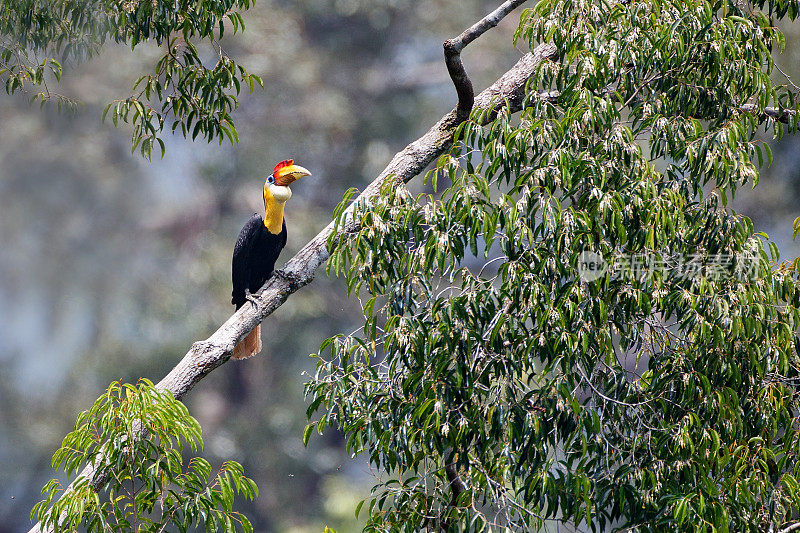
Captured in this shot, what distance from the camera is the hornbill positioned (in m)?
4.52

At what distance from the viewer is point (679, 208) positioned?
2660 mm

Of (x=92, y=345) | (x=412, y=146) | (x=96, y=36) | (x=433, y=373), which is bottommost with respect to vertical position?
(x=433, y=373)

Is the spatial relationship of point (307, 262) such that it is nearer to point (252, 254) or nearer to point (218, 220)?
point (252, 254)

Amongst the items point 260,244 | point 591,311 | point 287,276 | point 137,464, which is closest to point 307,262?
point 287,276

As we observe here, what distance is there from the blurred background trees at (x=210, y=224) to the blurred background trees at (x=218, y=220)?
2 cm

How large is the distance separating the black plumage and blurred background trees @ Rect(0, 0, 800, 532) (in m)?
4.21

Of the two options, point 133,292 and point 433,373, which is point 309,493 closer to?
point 133,292

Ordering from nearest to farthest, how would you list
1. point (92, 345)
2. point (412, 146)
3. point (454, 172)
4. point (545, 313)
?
1. point (545, 313)
2. point (454, 172)
3. point (412, 146)
4. point (92, 345)

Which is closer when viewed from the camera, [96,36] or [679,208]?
[679,208]

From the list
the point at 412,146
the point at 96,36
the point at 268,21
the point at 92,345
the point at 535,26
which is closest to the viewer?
the point at 535,26

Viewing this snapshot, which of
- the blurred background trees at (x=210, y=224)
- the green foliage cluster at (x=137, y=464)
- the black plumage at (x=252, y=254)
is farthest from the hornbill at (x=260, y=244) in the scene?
the blurred background trees at (x=210, y=224)

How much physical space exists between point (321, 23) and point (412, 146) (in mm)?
6234

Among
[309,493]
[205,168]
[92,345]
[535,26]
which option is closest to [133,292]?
[92,345]

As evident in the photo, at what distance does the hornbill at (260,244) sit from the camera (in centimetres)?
452
